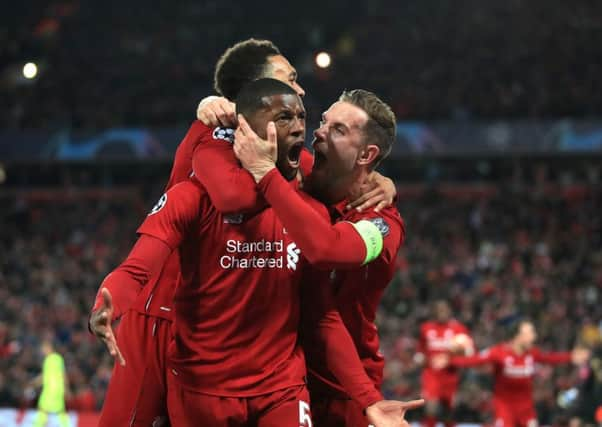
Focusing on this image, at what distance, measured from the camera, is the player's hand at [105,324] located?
3158mm

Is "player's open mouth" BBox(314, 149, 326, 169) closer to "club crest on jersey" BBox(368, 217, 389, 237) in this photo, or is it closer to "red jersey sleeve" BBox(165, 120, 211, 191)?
"club crest on jersey" BBox(368, 217, 389, 237)

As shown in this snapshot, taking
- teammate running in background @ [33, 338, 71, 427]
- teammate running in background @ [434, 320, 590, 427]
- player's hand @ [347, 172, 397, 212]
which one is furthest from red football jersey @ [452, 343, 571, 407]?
player's hand @ [347, 172, 397, 212]

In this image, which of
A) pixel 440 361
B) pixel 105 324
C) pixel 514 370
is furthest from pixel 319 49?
pixel 105 324

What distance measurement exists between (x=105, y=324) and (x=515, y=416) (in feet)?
32.2

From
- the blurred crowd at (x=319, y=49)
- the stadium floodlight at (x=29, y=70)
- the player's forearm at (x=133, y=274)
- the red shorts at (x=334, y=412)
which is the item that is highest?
the blurred crowd at (x=319, y=49)

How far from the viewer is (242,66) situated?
4434mm

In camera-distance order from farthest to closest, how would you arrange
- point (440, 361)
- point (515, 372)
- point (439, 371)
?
1. point (439, 371)
2. point (440, 361)
3. point (515, 372)

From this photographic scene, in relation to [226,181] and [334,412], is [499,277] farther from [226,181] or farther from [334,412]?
[226,181]

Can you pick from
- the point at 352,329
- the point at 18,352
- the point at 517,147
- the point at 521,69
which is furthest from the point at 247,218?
the point at 521,69

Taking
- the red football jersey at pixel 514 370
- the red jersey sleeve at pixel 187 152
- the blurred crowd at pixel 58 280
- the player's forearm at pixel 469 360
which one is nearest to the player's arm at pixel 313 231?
the red jersey sleeve at pixel 187 152

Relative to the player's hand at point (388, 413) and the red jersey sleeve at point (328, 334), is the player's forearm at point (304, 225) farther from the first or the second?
the player's hand at point (388, 413)

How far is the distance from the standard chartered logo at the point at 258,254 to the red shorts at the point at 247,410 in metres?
0.51

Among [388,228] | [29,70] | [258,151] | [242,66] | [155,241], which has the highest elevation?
[29,70]

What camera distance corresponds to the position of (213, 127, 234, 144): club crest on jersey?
3.97m
